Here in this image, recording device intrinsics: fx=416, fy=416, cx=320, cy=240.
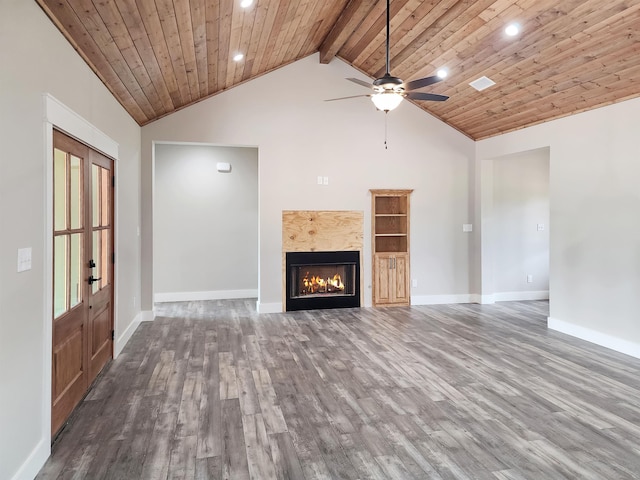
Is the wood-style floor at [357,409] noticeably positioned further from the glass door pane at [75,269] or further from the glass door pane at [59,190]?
the glass door pane at [59,190]

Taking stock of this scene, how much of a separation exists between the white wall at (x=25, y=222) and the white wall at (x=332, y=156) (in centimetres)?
349

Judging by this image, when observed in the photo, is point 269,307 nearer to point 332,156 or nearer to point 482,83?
point 332,156

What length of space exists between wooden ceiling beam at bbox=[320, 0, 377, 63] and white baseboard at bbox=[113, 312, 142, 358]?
462 cm

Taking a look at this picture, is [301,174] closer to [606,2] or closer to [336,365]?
[336,365]

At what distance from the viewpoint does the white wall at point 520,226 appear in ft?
24.2

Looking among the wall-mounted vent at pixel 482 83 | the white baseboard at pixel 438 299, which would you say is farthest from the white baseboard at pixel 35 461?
the wall-mounted vent at pixel 482 83

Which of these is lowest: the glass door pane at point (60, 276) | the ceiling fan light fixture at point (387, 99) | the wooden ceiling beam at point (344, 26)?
the glass door pane at point (60, 276)

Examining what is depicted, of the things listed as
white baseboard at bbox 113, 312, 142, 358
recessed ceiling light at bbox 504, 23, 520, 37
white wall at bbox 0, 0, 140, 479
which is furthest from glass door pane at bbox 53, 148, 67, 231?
recessed ceiling light at bbox 504, 23, 520, 37

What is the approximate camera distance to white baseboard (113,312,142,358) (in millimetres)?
4371

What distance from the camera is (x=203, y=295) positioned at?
7555 millimetres

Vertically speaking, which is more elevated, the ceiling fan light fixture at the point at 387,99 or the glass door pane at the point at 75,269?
the ceiling fan light fixture at the point at 387,99

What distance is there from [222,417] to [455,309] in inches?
187

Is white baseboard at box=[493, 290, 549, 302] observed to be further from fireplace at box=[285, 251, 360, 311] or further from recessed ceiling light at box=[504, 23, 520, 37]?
recessed ceiling light at box=[504, 23, 520, 37]

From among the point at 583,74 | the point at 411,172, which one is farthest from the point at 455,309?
the point at 583,74
